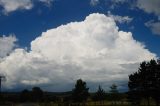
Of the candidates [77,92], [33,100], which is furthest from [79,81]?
[33,100]

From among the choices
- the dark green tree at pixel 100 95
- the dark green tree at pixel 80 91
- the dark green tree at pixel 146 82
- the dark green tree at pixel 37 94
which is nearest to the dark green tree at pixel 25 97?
the dark green tree at pixel 37 94

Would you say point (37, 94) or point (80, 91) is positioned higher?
point (37, 94)

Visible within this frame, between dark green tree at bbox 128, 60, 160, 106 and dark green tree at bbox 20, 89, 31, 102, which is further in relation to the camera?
dark green tree at bbox 20, 89, 31, 102

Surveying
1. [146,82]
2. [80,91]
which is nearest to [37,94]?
[80,91]

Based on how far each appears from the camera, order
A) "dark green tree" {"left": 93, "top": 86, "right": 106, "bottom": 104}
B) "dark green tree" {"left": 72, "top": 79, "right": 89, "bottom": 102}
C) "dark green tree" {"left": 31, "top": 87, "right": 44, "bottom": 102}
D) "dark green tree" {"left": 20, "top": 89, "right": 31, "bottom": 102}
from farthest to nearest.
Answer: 1. "dark green tree" {"left": 20, "top": 89, "right": 31, "bottom": 102}
2. "dark green tree" {"left": 31, "top": 87, "right": 44, "bottom": 102}
3. "dark green tree" {"left": 93, "top": 86, "right": 106, "bottom": 104}
4. "dark green tree" {"left": 72, "top": 79, "right": 89, "bottom": 102}

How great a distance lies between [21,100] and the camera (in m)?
159

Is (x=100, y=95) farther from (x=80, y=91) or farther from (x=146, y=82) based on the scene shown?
(x=146, y=82)

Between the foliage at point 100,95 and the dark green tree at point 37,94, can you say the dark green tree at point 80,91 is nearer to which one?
the foliage at point 100,95

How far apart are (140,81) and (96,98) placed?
46864mm

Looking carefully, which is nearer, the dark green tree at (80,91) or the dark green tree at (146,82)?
the dark green tree at (146,82)

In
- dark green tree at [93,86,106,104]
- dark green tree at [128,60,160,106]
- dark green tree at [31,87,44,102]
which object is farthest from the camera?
dark green tree at [31,87,44,102]

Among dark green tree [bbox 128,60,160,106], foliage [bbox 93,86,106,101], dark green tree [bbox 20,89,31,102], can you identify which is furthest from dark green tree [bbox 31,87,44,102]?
dark green tree [bbox 128,60,160,106]

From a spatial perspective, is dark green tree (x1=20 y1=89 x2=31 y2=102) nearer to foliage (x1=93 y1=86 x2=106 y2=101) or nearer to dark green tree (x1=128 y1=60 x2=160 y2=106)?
foliage (x1=93 y1=86 x2=106 y2=101)

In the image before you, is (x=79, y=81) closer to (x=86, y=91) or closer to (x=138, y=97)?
(x=86, y=91)
